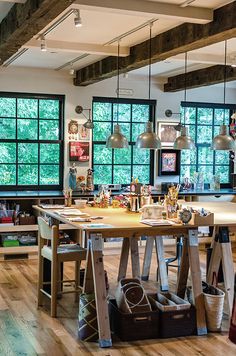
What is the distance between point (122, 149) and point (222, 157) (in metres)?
1.96

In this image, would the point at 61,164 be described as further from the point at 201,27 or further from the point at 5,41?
the point at 201,27

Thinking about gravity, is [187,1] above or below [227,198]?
above

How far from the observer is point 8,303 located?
528cm

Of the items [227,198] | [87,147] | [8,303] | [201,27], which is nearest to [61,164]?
[87,147]

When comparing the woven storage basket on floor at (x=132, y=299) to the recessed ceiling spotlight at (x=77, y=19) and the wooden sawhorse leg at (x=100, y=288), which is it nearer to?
the wooden sawhorse leg at (x=100, y=288)

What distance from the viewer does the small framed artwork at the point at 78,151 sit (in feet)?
26.9

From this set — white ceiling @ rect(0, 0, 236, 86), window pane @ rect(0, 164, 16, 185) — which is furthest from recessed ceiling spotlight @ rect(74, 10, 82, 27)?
window pane @ rect(0, 164, 16, 185)

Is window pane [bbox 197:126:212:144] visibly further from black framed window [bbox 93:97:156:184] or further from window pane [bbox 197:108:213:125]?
black framed window [bbox 93:97:156:184]

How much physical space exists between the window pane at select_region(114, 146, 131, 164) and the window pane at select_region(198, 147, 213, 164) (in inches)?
52.9

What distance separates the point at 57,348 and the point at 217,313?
4.52 feet

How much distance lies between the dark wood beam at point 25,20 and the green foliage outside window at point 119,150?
3.12 meters

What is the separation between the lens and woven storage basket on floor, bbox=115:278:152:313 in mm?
4348

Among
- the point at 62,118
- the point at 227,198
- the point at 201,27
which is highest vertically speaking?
the point at 201,27

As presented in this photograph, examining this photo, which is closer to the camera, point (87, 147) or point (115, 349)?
point (115, 349)
